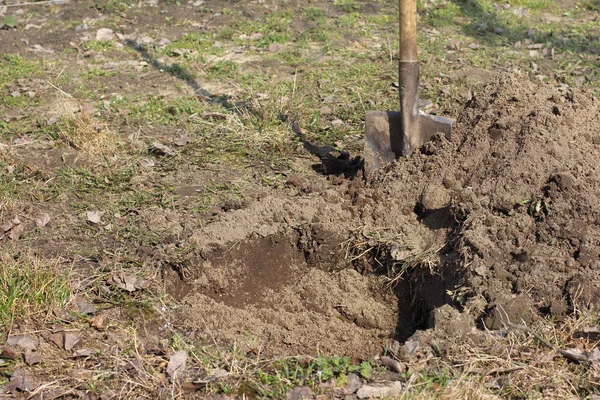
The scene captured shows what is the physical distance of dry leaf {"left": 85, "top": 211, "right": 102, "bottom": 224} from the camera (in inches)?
199

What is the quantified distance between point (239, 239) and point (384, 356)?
1.38 meters

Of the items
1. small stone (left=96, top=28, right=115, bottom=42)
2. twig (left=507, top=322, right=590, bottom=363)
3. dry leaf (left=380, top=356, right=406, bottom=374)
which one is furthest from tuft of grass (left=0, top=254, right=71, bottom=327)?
small stone (left=96, top=28, right=115, bottom=42)

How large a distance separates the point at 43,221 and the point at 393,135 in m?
2.61

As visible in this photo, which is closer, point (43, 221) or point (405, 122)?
point (43, 221)

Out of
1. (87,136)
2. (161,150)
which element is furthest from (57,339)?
(87,136)

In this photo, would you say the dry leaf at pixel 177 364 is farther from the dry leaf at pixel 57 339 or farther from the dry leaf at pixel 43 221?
the dry leaf at pixel 43 221

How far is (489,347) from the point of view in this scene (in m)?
3.61

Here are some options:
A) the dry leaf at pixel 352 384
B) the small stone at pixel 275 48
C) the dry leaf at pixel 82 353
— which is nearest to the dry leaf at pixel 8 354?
the dry leaf at pixel 82 353

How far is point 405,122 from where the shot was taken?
17.3 ft

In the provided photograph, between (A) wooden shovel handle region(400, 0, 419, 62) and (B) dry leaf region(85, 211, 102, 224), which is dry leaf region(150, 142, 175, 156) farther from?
(A) wooden shovel handle region(400, 0, 419, 62)

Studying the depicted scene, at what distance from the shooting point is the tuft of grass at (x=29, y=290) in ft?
12.6

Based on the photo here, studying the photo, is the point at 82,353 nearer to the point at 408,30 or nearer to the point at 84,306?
the point at 84,306

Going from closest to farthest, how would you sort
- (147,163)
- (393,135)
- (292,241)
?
(292,241), (393,135), (147,163)

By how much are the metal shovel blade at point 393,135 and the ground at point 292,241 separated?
17cm
